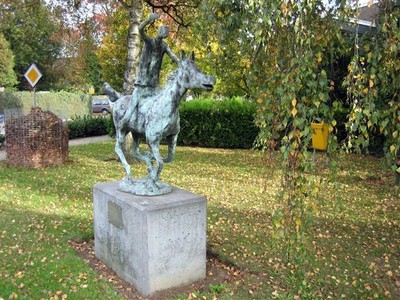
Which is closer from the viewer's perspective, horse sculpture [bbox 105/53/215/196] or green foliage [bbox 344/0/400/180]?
green foliage [bbox 344/0/400/180]

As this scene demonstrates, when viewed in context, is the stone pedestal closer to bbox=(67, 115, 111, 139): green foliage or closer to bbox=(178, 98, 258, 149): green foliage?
bbox=(178, 98, 258, 149): green foliage

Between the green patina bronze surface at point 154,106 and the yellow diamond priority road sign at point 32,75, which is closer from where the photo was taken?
the green patina bronze surface at point 154,106

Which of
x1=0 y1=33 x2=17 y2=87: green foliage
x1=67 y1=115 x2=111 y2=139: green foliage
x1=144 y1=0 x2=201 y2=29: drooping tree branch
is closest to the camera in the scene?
x1=144 y1=0 x2=201 y2=29: drooping tree branch

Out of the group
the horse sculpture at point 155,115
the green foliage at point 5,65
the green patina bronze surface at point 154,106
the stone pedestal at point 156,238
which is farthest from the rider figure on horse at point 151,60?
the green foliage at point 5,65

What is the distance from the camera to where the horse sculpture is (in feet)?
13.1

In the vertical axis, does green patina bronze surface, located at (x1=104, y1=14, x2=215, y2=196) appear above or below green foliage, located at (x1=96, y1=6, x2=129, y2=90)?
below

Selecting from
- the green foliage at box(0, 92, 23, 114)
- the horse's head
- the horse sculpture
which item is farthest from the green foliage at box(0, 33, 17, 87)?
the horse's head

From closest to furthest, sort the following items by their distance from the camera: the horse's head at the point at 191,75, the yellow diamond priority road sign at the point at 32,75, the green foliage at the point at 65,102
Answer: the horse's head at the point at 191,75 → the yellow diamond priority road sign at the point at 32,75 → the green foliage at the point at 65,102

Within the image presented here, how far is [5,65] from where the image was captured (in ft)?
113

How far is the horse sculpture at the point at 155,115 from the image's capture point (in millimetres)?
3992

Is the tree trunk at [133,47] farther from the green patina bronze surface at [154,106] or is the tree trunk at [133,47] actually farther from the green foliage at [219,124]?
the green patina bronze surface at [154,106]

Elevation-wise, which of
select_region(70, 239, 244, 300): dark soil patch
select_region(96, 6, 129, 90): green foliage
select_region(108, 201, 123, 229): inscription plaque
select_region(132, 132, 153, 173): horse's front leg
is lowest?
select_region(70, 239, 244, 300): dark soil patch

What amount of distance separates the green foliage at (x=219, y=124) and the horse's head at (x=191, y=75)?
1114 cm

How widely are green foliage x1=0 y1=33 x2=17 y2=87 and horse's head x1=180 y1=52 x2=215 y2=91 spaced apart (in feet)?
116
